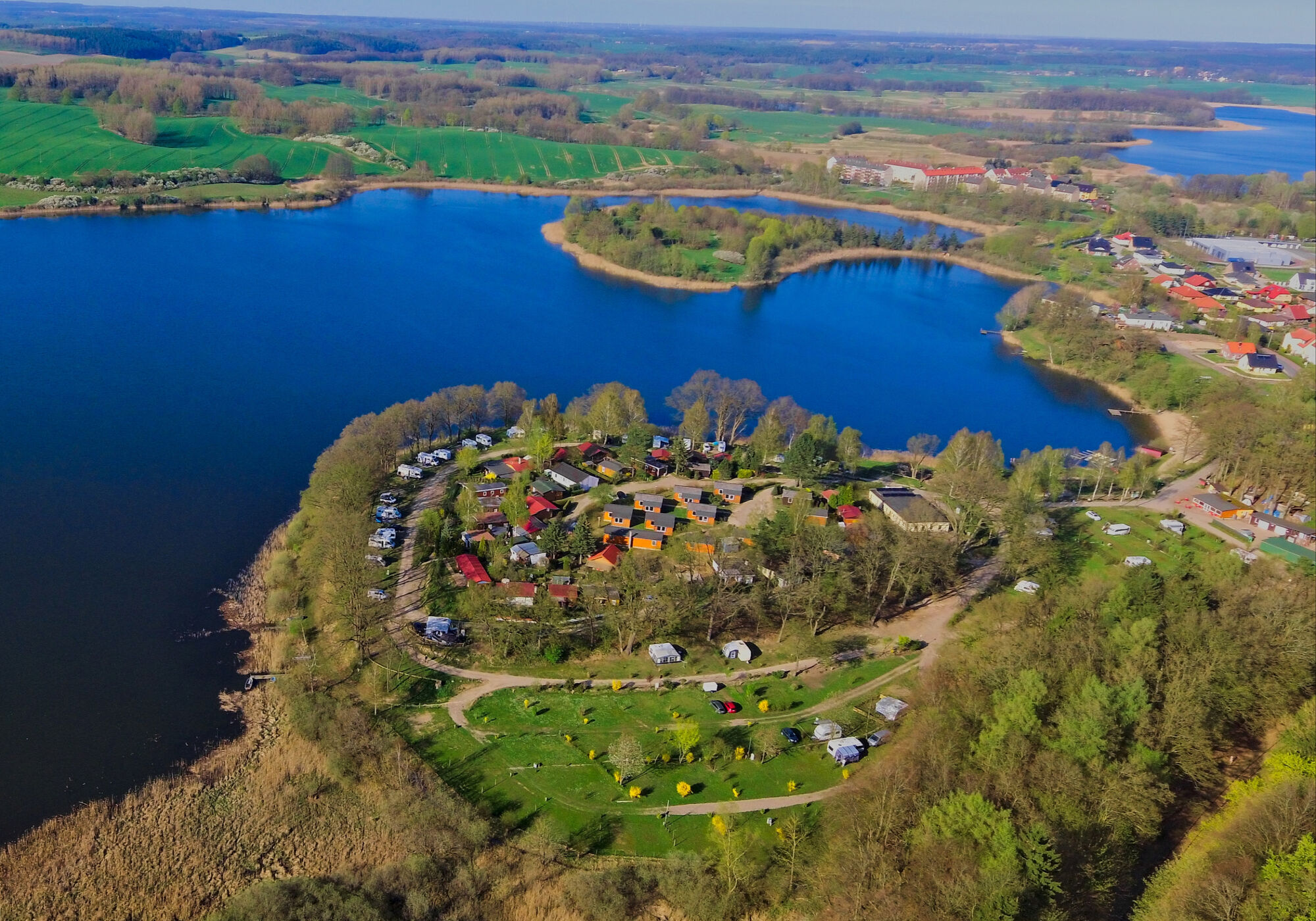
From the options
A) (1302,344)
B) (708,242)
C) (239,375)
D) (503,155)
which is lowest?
(239,375)

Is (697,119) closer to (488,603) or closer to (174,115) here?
(174,115)

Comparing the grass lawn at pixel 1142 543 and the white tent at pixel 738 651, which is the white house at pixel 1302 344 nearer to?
the grass lawn at pixel 1142 543

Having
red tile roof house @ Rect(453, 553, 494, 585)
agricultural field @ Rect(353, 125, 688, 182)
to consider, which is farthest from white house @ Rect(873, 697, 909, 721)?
agricultural field @ Rect(353, 125, 688, 182)

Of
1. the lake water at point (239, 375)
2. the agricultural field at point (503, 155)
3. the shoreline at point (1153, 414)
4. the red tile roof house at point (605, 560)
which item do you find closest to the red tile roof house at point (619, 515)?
the red tile roof house at point (605, 560)

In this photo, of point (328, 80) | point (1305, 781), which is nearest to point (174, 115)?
point (328, 80)

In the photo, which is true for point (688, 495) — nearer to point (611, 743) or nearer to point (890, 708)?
point (890, 708)

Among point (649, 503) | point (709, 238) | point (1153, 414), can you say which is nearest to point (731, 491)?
point (649, 503)
